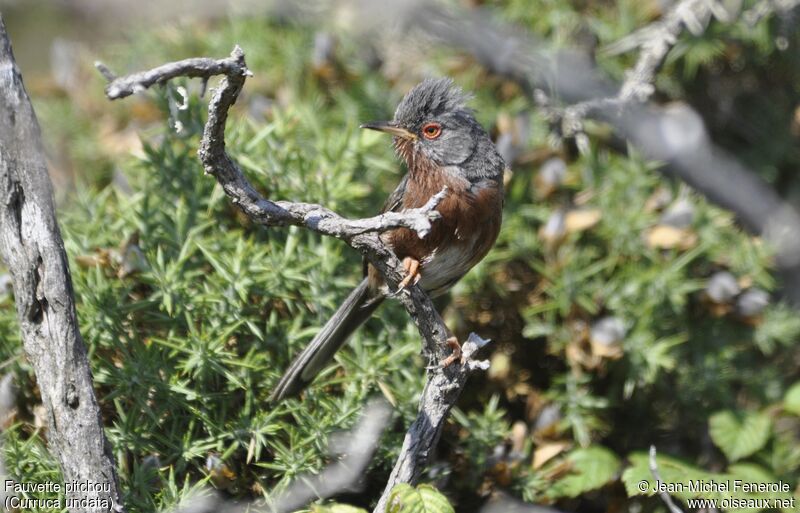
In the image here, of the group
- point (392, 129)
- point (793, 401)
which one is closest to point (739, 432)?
point (793, 401)

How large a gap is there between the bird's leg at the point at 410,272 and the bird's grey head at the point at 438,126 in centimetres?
67

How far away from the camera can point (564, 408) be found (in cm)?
444

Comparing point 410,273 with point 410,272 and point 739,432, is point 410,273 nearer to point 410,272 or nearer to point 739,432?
point 410,272

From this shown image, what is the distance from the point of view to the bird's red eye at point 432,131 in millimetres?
3943

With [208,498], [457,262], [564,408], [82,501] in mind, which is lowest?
[564,408]

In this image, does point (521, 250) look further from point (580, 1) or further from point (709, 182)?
point (580, 1)

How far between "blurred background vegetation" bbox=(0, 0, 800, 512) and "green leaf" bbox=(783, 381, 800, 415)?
1 cm

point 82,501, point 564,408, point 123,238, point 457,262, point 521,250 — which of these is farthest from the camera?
point 521,250

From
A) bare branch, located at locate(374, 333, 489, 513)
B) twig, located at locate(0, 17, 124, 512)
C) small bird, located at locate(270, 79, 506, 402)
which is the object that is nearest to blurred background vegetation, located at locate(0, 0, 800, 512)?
small bird, located at locate(270, 79, 506, 402)

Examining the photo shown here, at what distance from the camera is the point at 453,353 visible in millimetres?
3221

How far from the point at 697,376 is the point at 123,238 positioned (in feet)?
10.00

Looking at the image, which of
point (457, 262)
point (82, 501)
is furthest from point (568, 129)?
point (82, 501)

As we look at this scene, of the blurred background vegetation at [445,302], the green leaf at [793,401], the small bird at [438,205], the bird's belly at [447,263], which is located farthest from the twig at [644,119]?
the bird's belly at [447,263]

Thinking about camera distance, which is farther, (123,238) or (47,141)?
(47,141)
